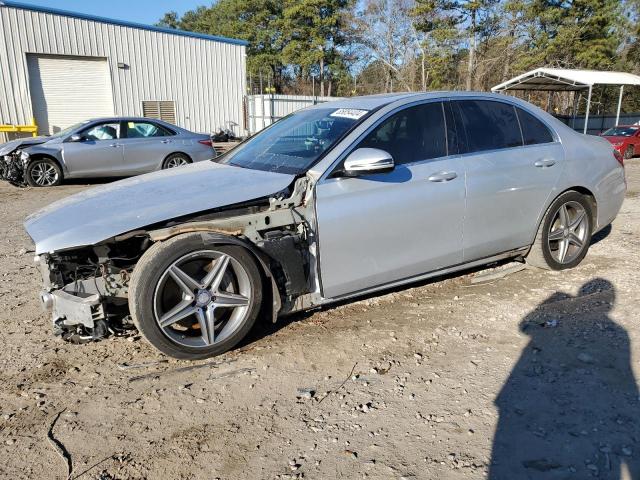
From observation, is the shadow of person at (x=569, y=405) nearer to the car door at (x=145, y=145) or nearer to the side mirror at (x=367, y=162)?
the side mirror at (x=367, y=162)

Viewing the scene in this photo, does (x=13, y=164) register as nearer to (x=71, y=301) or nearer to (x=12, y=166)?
(x=12, y=166)

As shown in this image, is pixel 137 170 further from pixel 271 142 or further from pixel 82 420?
pixel 82 420

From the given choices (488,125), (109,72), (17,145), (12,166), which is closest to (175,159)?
(17,145)

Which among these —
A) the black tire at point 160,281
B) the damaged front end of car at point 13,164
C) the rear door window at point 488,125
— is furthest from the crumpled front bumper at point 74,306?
A: the damaged front end of car at point 13,164

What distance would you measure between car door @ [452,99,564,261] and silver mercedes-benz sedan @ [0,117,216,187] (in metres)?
8.51

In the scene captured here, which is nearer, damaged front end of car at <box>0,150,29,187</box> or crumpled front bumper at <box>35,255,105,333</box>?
crumpled front bumper at <box>35,255,105,333</box>

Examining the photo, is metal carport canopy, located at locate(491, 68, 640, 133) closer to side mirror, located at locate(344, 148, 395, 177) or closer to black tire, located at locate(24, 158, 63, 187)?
black tire, located at locate(24, 158, 63, 187)

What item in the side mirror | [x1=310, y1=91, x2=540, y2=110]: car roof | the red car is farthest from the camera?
the red car

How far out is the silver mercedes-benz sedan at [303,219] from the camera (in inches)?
122

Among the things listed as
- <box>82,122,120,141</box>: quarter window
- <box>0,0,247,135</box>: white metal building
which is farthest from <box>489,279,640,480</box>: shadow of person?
<box>0,0,247,135</box>: white metal building

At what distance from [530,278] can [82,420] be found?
12.9 ft

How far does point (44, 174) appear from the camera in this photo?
34.5ft

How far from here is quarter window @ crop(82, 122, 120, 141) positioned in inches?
424

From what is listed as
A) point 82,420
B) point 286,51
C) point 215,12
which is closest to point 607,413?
point 82,420
